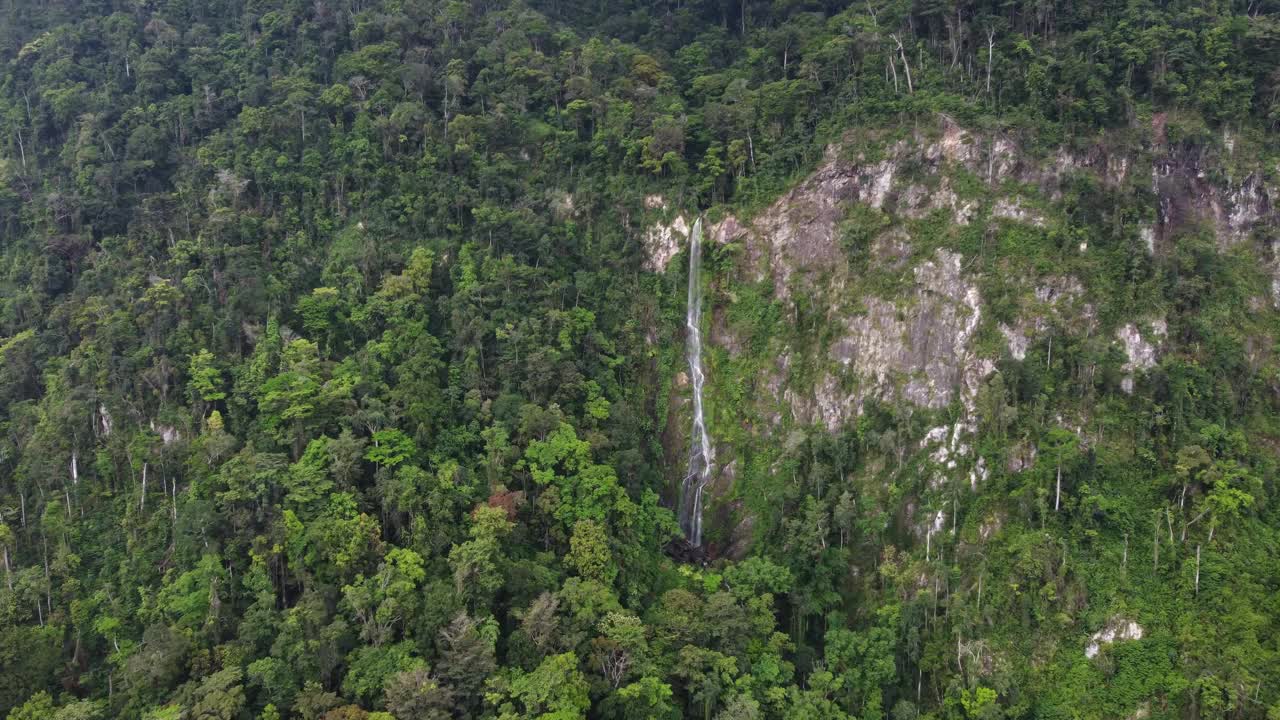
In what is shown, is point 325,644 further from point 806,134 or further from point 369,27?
point 369,27

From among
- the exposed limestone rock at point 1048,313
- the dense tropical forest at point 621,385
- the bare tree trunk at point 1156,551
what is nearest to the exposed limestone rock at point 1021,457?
the dense tropical forest at point 621,385

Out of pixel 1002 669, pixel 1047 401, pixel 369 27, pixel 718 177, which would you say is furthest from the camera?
pixel 369 27

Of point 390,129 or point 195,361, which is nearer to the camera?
point 195,361

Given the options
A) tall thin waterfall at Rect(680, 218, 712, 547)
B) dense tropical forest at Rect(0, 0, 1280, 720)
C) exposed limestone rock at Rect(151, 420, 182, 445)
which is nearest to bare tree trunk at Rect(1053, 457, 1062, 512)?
dense tropical forest at Rect(0, 0, 1280, 720)

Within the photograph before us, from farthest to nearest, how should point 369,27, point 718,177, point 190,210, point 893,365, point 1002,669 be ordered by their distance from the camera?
point 369,27
point 718,177
point 190,210
point 893,365
point 1002,669

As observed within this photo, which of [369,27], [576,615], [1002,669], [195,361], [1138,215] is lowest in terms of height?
[1002,669]

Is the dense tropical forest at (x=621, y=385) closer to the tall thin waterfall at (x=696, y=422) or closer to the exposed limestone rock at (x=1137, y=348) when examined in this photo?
the exposed limestone rock at (x=1137, y=348)

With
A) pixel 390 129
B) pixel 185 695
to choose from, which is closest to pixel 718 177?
pixel 390 129
